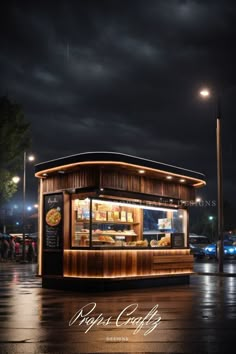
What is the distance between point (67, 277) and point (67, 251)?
0.89 metres

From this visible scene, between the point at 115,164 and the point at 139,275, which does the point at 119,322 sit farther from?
the point at 139,275

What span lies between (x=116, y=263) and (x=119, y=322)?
7.90m

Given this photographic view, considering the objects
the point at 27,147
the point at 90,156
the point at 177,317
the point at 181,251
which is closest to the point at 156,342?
the point at 177,317

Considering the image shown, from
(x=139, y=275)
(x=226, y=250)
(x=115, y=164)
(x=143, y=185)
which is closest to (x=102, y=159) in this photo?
(x=115, y=164)

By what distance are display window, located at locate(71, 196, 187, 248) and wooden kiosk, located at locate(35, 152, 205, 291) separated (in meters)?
0.04

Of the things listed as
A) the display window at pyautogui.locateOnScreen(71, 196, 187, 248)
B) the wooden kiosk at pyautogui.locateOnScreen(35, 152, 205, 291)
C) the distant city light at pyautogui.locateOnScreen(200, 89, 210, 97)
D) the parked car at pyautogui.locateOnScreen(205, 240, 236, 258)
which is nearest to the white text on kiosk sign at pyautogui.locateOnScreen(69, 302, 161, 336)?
the wooden kiosk at pyautogui.locateOnScreen(35, 152, 205, 291)

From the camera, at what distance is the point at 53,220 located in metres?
20.4

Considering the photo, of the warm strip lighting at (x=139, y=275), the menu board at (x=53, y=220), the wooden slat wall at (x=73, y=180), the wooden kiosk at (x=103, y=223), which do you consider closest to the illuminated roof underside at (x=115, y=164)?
the wooden kiosk at (x=103, y=223)

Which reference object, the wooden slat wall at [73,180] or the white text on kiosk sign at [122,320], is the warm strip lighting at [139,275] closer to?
the wooden slat wall at [73,180]

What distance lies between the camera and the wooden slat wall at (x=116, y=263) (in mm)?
18737

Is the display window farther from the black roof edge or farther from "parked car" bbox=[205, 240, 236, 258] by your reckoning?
"parked car" bbox=[205, 240, 236, 258]

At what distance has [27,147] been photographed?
163 feet

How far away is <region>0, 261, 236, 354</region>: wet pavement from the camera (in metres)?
8.69

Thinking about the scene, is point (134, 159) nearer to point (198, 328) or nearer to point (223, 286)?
point (223, 286)
